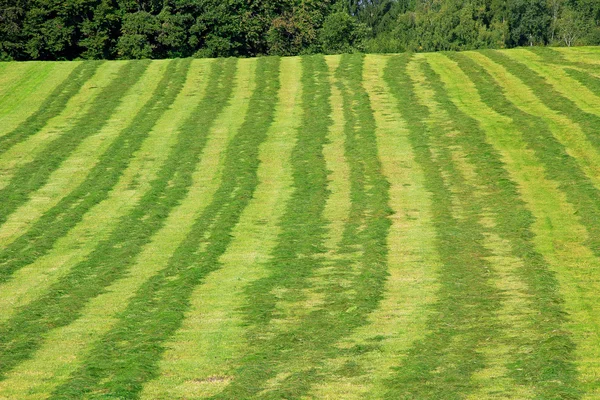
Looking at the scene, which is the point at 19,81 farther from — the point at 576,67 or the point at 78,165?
the point at 576,67

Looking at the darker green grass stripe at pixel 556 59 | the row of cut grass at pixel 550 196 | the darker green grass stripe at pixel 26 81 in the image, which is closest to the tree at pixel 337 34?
the darker green grass stripe at pixel 556 59

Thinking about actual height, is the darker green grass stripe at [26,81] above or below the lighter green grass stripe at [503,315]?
below

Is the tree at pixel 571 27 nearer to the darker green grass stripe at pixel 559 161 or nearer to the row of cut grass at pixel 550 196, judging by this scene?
the darker green grass stripe at pixel 559 161

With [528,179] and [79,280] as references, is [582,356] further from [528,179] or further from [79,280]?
[528,179]

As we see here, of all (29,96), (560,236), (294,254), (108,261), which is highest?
(560,236)

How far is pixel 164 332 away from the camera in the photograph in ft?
53.4

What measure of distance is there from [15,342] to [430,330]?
776cm

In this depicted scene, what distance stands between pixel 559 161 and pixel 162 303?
16.9 m

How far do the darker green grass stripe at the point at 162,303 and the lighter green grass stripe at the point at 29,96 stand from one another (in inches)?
506

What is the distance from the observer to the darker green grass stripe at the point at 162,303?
1382cm

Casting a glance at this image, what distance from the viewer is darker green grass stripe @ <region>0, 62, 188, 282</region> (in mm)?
22867

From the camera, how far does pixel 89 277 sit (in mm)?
20500

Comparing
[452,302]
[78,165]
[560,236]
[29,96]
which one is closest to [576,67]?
[560,236]

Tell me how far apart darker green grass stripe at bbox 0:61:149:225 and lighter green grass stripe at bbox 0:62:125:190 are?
265 millimetres
